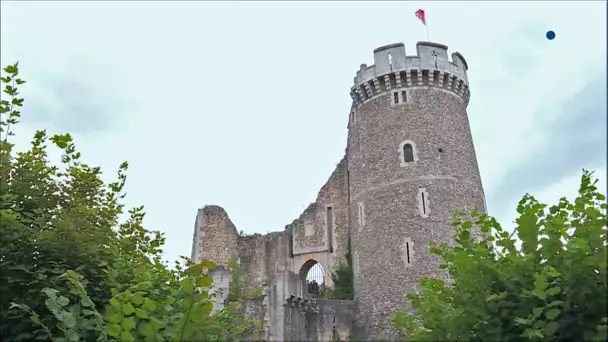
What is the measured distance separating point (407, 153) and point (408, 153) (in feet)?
0.14

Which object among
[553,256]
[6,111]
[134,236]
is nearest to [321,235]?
[134,236]

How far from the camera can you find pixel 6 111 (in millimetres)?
9344

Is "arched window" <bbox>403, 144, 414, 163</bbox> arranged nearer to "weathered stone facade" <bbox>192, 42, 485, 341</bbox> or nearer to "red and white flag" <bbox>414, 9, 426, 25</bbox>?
"weathered stone facade" <bbox>192, 42, 485, 341</bbox>

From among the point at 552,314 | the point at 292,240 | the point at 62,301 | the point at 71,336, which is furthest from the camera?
the point at 292,240

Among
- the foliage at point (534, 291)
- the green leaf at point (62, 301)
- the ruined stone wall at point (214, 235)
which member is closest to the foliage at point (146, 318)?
the green leaf at point (62, 301)

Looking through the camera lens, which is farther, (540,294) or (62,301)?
(62,301)

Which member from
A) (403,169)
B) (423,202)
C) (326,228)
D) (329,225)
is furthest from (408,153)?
(326,228)

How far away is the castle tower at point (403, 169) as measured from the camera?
19953 mm

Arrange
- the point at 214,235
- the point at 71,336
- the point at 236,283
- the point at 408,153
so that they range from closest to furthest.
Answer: the point at 71,336, the point at 236,283, the point at 408,153, the point at 214,235

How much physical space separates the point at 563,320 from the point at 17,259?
713cm

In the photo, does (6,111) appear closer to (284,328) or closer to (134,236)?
(134,236)

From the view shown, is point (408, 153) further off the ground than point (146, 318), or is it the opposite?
point (408, 153)

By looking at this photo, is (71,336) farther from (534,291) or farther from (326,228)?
(326,228)

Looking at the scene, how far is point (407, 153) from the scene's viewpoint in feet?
70.7
